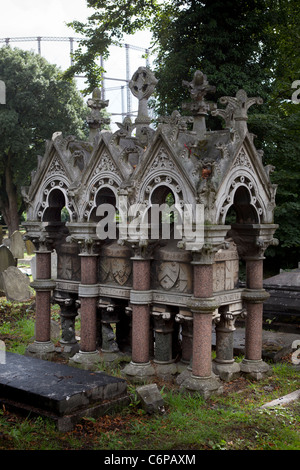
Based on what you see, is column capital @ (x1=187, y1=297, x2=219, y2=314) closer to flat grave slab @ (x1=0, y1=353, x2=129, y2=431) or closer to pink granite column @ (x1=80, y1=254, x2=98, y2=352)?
flat grave slab @ (x1=0, y1=353, x2=129, y2=431)

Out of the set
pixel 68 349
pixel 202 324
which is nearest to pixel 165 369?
pixel 202 324

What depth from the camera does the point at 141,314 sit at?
7605 millimetres

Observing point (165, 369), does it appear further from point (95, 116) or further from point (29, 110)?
point (29, 110)

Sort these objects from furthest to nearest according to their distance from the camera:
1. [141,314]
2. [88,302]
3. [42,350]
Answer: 1. [42,350]
2. [88,302]
3. [141,314]

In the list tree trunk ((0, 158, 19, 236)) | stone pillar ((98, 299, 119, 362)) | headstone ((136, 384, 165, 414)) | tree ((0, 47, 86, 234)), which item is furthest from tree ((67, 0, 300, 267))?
tree trunk ((0, 158, 19, 236))

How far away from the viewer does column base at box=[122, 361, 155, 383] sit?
748 centimetres

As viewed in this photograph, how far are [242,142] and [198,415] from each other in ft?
11.9

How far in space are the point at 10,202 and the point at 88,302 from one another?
25.1 meters

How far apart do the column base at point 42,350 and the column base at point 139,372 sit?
5.84 ft

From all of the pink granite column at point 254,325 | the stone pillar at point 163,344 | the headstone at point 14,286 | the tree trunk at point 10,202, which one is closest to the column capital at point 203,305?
the stone pillar at point 163,344

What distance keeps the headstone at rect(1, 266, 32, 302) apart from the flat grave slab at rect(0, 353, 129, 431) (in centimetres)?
833

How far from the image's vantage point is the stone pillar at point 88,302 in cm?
827

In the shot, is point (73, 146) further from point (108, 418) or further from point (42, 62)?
point (42, 62)

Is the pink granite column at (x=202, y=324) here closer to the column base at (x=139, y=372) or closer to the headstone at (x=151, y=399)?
the headstone at (x=151, y=399)
